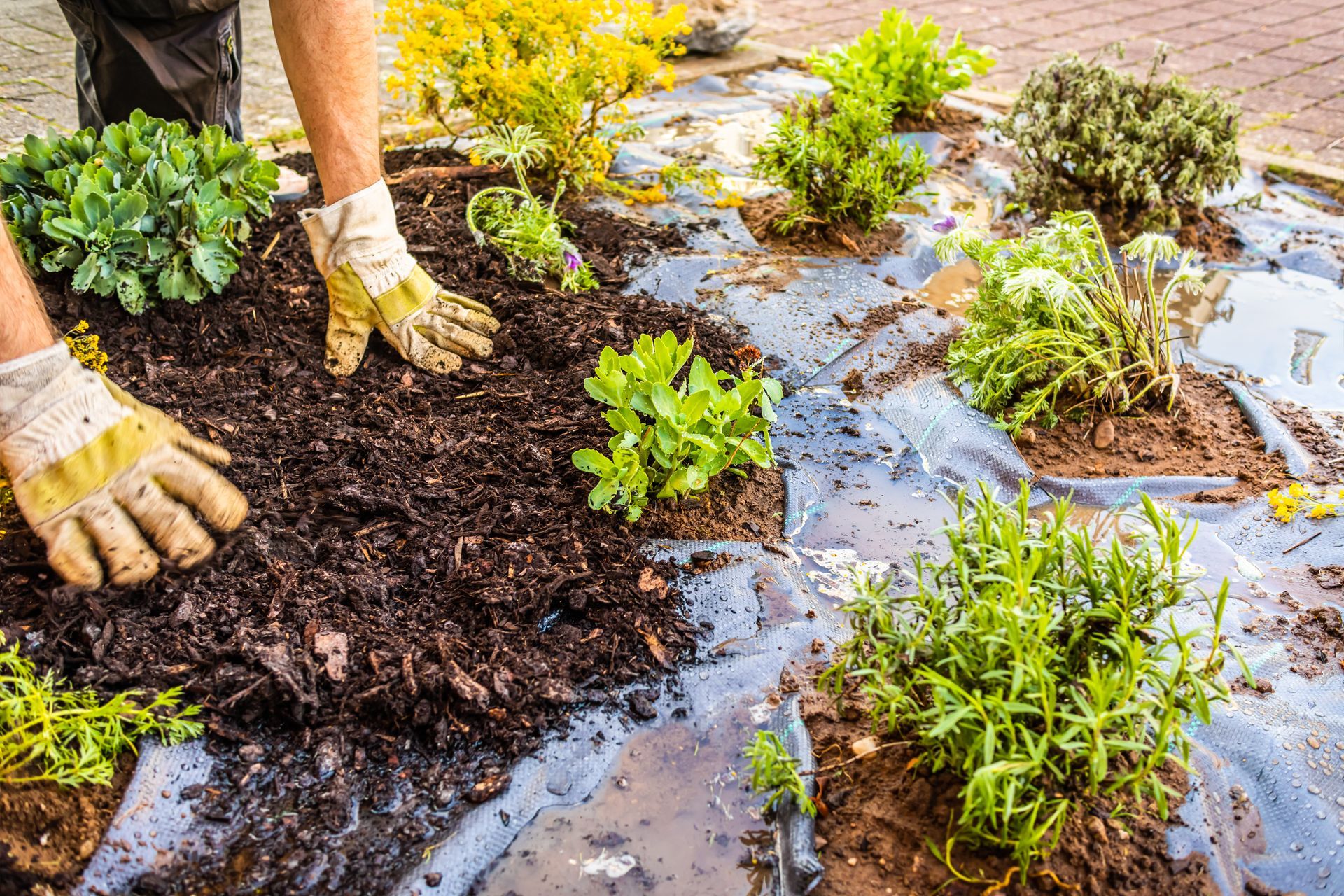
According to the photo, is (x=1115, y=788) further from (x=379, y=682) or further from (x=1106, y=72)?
(x=1106, y=72)

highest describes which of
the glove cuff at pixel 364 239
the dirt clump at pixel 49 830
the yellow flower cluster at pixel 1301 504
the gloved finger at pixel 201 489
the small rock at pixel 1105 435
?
the glove cuff at pixel 364 239

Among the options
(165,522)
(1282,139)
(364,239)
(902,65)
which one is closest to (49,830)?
(165,522)

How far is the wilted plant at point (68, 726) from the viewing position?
156cm

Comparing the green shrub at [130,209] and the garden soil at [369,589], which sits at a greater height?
the green shrub at [130,209]

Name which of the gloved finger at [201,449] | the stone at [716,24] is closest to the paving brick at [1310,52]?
the stone at [716,24]

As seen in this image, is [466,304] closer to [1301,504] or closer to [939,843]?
[939,843]

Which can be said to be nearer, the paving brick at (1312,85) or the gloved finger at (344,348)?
the gloved finger at (344,348)

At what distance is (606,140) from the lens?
4000 millimetres

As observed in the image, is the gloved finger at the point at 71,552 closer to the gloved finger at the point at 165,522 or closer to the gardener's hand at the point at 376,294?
the gloved finger at the point at 165,522

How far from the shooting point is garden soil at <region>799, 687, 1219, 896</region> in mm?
1524

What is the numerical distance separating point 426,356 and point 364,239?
41 centimetres

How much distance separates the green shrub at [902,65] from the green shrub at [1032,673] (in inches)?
138

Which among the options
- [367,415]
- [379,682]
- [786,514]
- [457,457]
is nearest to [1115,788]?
[786,514]

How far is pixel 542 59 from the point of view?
143 inches
